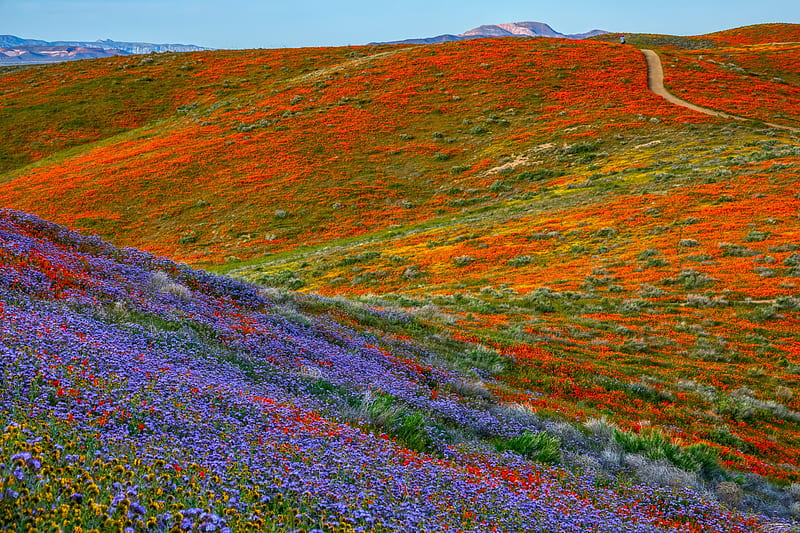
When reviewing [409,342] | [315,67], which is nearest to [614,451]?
[409,342]

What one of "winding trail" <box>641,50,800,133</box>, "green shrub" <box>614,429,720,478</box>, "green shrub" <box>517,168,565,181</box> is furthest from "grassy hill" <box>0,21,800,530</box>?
"winding trail" <box>641,50,800,133</box>

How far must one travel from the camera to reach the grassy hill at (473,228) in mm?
9555

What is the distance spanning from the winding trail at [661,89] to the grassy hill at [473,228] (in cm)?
168

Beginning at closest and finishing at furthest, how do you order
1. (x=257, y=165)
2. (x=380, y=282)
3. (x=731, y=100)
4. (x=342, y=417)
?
(x=342, y=417)
(x=380, y=282)
(x=257, y=165)
(x=731, y=100)

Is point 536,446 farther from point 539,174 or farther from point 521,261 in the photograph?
point 539,174

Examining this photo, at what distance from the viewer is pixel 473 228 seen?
1524 inches

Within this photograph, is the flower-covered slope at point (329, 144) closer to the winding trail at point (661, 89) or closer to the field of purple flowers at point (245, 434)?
the winding trail at point (661, 89)

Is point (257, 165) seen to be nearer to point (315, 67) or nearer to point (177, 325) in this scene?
point (315, 67)

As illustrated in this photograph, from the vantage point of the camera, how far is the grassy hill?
9.55 meters

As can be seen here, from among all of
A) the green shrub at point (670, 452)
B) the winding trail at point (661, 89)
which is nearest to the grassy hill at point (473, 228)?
the green shrub at point (670, 452)

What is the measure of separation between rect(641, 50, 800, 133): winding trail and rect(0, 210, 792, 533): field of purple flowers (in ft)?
179

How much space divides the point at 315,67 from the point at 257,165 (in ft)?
110

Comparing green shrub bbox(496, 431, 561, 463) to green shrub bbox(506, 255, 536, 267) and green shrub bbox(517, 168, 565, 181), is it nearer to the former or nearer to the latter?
green shrub bbox(506, 255, 536, 267)

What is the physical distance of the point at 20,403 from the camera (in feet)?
14.5
